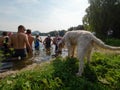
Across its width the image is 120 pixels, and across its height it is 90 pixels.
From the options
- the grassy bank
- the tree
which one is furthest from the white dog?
the tree

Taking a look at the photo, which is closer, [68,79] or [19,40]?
[68,79]

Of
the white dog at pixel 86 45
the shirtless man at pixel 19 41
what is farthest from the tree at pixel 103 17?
the white dog at pixel 86 45

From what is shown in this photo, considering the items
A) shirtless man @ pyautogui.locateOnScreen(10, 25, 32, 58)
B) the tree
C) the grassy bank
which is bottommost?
the grassy bank

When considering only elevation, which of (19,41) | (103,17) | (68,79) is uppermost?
(103,17)

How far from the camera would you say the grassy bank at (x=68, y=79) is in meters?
6.79

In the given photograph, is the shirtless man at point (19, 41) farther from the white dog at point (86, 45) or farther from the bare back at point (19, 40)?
the white dog at point (86, 45)

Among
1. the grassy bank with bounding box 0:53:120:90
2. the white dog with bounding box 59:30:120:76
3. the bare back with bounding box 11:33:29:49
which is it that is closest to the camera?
the grassy bank with bounding box 0:53:120:90

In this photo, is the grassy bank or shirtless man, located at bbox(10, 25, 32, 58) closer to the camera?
the grassy bank

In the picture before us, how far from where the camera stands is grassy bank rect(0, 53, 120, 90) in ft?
22.3

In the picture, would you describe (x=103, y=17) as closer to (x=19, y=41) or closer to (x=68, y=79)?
(x=19, y=41)

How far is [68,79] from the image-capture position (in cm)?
757

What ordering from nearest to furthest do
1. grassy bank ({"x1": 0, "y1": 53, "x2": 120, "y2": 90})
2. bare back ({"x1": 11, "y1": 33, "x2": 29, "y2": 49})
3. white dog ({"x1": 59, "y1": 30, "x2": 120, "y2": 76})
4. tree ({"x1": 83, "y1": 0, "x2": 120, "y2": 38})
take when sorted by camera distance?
1. grassy bank ({"x1": 0, "y1": 53, "x2": 120, "y2": 90})
2. white dog ({"x1": 59, "y1": 30, "x2": 120, "y2": 76})
3. bare back ({"x1": 11, "y1": 33, "x2": 29, "y2": 49})
4. tree ({"x1": 83, "y1": 0, "x2": 120, "y2": 38})

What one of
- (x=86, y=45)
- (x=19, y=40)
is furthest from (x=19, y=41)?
(x=86, y=45)

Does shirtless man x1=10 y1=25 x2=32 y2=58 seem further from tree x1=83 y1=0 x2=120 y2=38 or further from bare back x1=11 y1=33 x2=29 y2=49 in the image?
tree x1=83 y1=0 x2=120 y2=38
